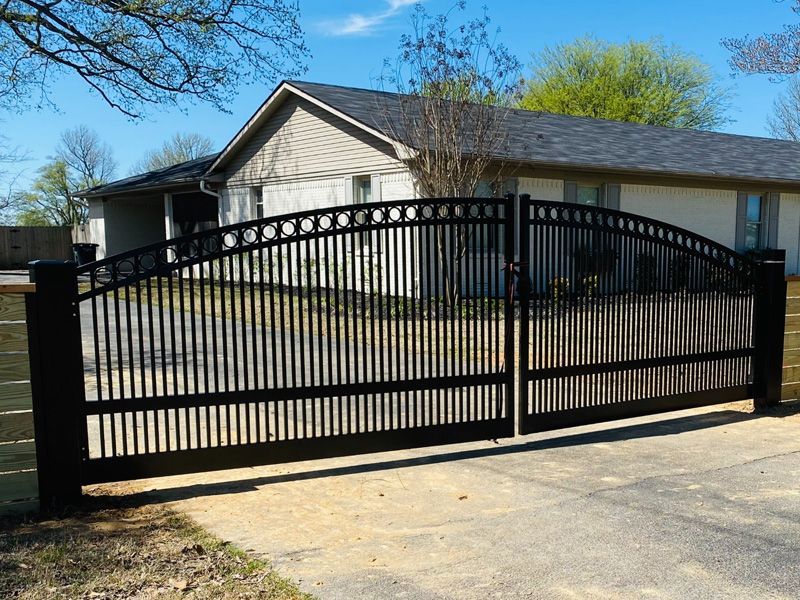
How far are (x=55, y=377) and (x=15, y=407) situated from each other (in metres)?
0.27

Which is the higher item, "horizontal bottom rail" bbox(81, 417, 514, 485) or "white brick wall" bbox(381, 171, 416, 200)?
"white brick wall" bbox(381, 171, 416, 200)

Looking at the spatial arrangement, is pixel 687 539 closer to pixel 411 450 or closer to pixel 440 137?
pixel 411 450

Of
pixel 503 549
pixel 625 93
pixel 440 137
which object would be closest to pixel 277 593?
pixel 503 549

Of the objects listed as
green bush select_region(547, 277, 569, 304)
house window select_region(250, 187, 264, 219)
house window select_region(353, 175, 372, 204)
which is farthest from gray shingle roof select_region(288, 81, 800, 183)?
green bush select_region(547, 277, 569, 304)

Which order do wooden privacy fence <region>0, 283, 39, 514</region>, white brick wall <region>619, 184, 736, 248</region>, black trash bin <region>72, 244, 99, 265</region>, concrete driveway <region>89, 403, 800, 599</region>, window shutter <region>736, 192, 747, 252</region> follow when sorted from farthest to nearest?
black trash bin <region>72, 244, 99, 265</region>
window shutter <region>736, 192, 747, 252</region>
white brick wall <region>619, 184, 736, 248</region>
wooden privacy fence <region>0, 283, 39, 514</region>
concrete driveway <region>89, 403, 800, 599</region>

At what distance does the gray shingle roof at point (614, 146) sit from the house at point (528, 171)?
0.18 feet

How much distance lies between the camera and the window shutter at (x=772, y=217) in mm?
20516

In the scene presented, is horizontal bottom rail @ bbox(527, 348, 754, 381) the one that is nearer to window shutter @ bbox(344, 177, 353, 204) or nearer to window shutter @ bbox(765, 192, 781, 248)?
window shutter @ bbox(344, 177, 353, 204)

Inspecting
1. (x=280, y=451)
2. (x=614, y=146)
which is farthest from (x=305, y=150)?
(x=280, y=451)

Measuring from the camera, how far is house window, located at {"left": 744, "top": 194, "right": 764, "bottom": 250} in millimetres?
20250

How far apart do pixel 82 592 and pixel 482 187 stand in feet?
41.4

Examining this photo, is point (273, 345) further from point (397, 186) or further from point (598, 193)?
point (598, 193)

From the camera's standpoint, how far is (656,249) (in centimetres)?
627

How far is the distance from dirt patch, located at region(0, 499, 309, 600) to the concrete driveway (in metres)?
0.18
